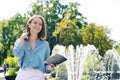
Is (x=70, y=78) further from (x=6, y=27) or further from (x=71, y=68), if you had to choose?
(x=6, y=27)

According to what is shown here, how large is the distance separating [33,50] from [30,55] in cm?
5

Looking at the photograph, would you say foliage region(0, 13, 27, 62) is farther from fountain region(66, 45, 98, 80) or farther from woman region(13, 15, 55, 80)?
woman region(13, 15, 55, 80)

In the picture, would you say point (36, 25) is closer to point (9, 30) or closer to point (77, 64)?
point (77, 64)

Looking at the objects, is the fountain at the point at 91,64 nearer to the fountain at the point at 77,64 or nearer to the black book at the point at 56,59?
the fountain at the point at 77,64

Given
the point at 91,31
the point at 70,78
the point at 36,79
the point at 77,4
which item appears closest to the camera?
the point at 36,79

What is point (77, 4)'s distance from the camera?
144 feet

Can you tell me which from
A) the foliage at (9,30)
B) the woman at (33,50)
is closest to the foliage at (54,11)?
the foliage at (9,30)

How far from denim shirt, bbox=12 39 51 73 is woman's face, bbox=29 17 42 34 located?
11 centimetres

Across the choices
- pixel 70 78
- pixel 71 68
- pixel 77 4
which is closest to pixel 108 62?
pixel 71 68

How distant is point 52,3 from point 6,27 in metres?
7.65

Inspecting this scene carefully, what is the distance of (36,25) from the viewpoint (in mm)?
3258

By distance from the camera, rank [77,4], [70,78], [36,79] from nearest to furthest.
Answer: [36,79] → [70,78] → [77,4]

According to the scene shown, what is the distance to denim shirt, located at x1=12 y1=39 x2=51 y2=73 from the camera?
323 centimetres

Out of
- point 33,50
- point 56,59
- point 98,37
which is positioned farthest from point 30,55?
point 98,37
